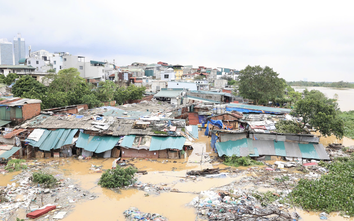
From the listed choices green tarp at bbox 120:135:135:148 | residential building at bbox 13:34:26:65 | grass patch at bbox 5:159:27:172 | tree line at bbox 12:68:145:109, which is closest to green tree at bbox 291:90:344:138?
green tarp at bbox 120:135:135:148

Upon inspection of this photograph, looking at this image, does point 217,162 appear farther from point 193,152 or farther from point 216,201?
point 216,201

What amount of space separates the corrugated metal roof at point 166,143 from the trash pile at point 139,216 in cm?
501

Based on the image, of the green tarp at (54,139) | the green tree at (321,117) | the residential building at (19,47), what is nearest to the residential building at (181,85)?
the green tree at (321,117)

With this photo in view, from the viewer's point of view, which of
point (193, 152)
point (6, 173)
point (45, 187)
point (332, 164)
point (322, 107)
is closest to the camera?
point (45, 187)

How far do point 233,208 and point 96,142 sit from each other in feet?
27.9

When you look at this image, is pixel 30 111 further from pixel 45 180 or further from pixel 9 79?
pixel 9 79

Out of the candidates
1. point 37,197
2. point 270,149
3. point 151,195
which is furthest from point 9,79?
point 270,149

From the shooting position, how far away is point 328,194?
7.86 metres

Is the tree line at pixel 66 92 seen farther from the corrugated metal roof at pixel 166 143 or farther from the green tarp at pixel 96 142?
the corrugated metal roof at pixel 166 143

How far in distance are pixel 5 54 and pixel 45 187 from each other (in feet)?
243

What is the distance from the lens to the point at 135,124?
13.4m

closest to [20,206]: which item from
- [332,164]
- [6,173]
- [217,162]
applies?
[6,173]

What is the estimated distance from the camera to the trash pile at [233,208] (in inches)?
264

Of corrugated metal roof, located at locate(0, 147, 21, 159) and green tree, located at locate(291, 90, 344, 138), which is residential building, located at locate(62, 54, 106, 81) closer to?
corrugated metal roof, located at locate(0, 147, 21, 159)
